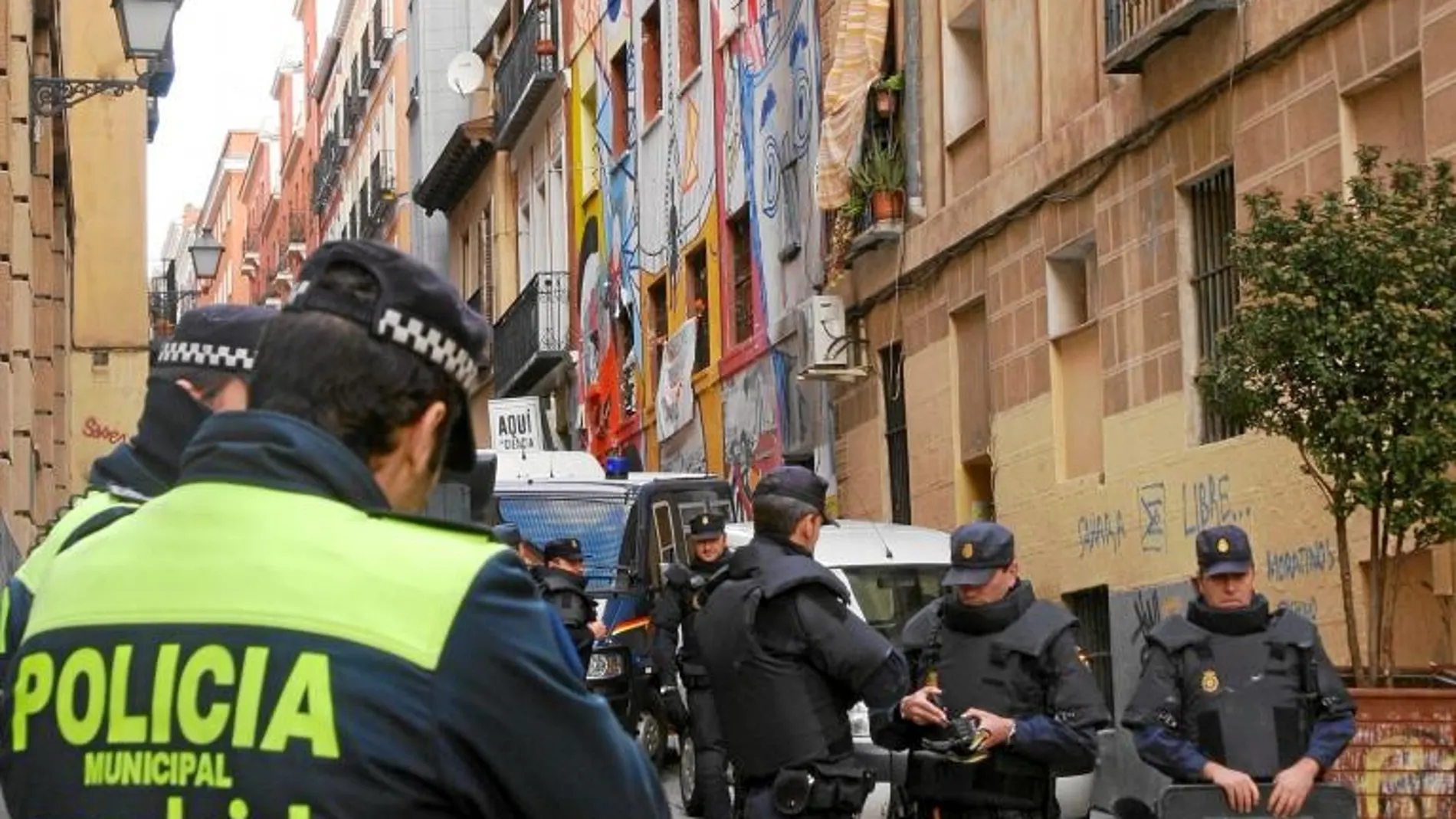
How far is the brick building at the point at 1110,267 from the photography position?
15.5 meters

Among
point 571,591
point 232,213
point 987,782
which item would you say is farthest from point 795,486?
point 232,213

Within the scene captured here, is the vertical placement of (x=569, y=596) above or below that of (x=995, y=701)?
above

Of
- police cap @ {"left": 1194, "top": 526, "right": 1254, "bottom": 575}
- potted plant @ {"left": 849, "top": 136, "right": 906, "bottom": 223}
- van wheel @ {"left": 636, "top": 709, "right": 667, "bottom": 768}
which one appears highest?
potted plant @ {"left": 849, "top": 136, "right": 906, "bottom": 223}

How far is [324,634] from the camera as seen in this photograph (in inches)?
118

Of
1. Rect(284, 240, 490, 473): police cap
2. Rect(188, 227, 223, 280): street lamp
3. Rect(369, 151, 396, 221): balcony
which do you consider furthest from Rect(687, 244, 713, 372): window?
Rect(284, 240, 490, 473): police cap

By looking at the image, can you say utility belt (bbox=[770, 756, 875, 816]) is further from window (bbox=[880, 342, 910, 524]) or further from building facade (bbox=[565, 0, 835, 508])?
building facade (bbox=[565, 0, 835, 508])

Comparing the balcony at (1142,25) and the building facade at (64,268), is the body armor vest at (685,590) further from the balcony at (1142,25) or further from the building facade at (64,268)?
the balcony at (1142,25)

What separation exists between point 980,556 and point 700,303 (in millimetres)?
23086

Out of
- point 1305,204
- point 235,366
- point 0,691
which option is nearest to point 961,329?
point 1305,204

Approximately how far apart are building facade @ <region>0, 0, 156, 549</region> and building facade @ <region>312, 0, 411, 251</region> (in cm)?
1826

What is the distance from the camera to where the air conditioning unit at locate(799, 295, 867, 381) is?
25.5 metres

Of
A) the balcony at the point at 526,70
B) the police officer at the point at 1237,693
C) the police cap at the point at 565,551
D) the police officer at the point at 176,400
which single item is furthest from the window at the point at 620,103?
the police officer at the point at 176,400

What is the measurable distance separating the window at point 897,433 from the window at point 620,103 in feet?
42.6

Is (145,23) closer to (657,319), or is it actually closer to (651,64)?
(657,319)
